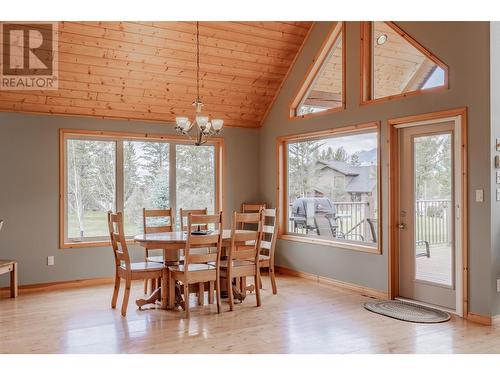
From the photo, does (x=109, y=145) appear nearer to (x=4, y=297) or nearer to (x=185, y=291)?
(x=4, y=297)

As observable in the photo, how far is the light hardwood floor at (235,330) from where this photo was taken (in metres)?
3.92

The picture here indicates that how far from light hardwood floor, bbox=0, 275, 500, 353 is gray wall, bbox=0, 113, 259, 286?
0.70 metres

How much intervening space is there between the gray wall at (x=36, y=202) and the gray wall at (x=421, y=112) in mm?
2625

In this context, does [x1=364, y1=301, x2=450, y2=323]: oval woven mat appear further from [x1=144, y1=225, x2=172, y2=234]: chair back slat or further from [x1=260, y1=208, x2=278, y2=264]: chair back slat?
[x1=144, y1=225, x2=172, y2=234]: chair back slat

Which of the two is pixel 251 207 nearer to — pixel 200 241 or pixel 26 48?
pixel 200 241

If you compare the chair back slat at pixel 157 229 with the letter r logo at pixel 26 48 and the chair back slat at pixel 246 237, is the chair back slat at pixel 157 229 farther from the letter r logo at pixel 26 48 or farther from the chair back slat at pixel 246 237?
the letter r logo at pixel 26 48

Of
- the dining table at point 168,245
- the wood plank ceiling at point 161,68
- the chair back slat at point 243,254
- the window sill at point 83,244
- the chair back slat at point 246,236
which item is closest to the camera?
the dining table at point 168,245

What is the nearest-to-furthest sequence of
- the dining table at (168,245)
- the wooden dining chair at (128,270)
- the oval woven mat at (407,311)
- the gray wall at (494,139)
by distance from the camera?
the gray wall at (494,139)
the oval woven mat at (407,311)
the wooden dining chair at (128,270)
the dining table at (168,245)

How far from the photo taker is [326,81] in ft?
21.8

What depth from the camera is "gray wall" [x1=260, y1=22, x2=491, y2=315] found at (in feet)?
15.0

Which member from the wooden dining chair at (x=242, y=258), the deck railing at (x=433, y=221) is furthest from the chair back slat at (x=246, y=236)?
the deck railing at (x=433, y=221)

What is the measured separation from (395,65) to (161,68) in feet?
9.54

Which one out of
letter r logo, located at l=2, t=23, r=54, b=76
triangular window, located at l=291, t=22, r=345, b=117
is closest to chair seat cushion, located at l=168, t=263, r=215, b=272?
triangular window, located at l=291, t=22, r=345, b=117
